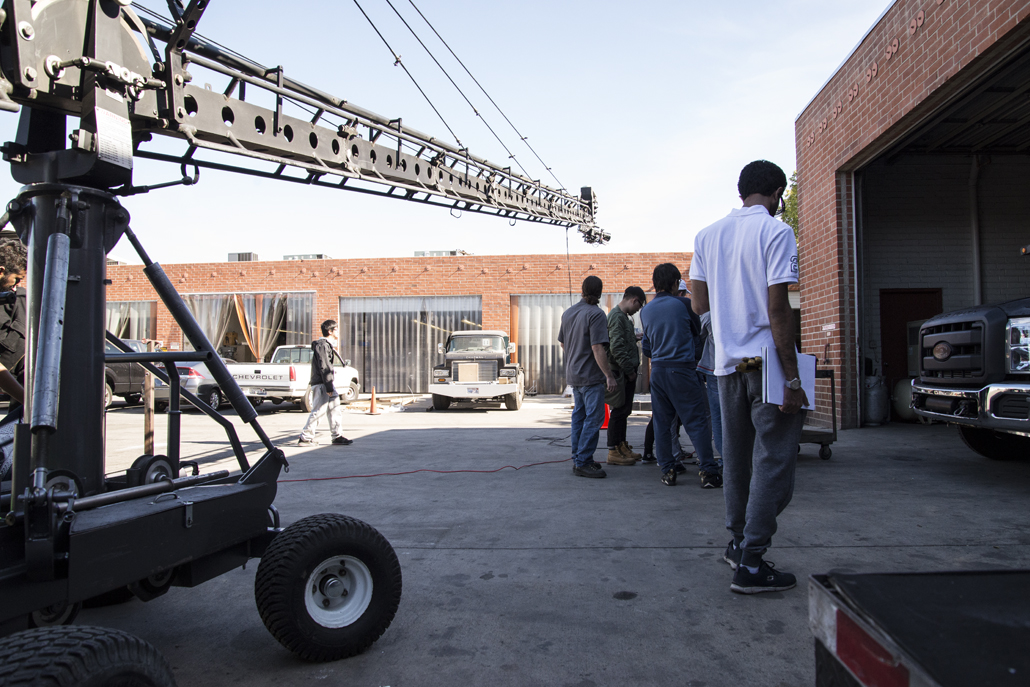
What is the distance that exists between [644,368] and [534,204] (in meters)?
5.84

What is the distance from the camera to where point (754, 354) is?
9.53 feet

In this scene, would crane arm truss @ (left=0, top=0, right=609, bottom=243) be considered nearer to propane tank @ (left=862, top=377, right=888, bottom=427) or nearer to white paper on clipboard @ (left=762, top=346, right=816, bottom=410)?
white paper on clipboard @ (left=762, top=346, right=816, bottom=410)

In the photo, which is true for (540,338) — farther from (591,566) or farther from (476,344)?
(591,566)

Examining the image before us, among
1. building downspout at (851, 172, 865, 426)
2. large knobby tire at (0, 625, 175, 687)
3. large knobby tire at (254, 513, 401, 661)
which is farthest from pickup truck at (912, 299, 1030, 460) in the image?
large knobby tire at (0, 625, 175, 687)

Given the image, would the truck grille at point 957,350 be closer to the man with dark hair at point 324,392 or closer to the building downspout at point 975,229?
the building downspout at point 975,229

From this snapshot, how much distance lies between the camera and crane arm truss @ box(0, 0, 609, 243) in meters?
2.00

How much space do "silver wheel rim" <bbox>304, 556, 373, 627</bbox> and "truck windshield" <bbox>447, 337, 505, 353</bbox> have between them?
1308 centimetres

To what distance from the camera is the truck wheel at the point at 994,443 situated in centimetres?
579

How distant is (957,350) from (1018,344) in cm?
53

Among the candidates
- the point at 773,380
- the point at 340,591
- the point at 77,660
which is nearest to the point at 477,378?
the point at 773,380

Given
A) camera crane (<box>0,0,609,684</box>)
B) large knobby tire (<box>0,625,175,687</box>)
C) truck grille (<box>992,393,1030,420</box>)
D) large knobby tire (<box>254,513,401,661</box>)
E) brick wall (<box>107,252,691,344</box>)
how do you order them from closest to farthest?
large knobby tire (<box>0,625,175,687</box>) → camera crane (<box>0,0,609,684</box>) → large knobby tire (<box>254,513,401,661</box>) → truck grille (<box>992,393,1030,420</box>) → brick wall (<box>107,252,691,344</box>)

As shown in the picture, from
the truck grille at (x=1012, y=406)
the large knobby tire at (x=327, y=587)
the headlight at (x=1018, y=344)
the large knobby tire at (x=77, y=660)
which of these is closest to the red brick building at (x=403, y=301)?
the headlight at (x=1018, y=344)

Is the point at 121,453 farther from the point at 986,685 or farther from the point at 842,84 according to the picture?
the point at 842,84

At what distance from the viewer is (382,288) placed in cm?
2052
